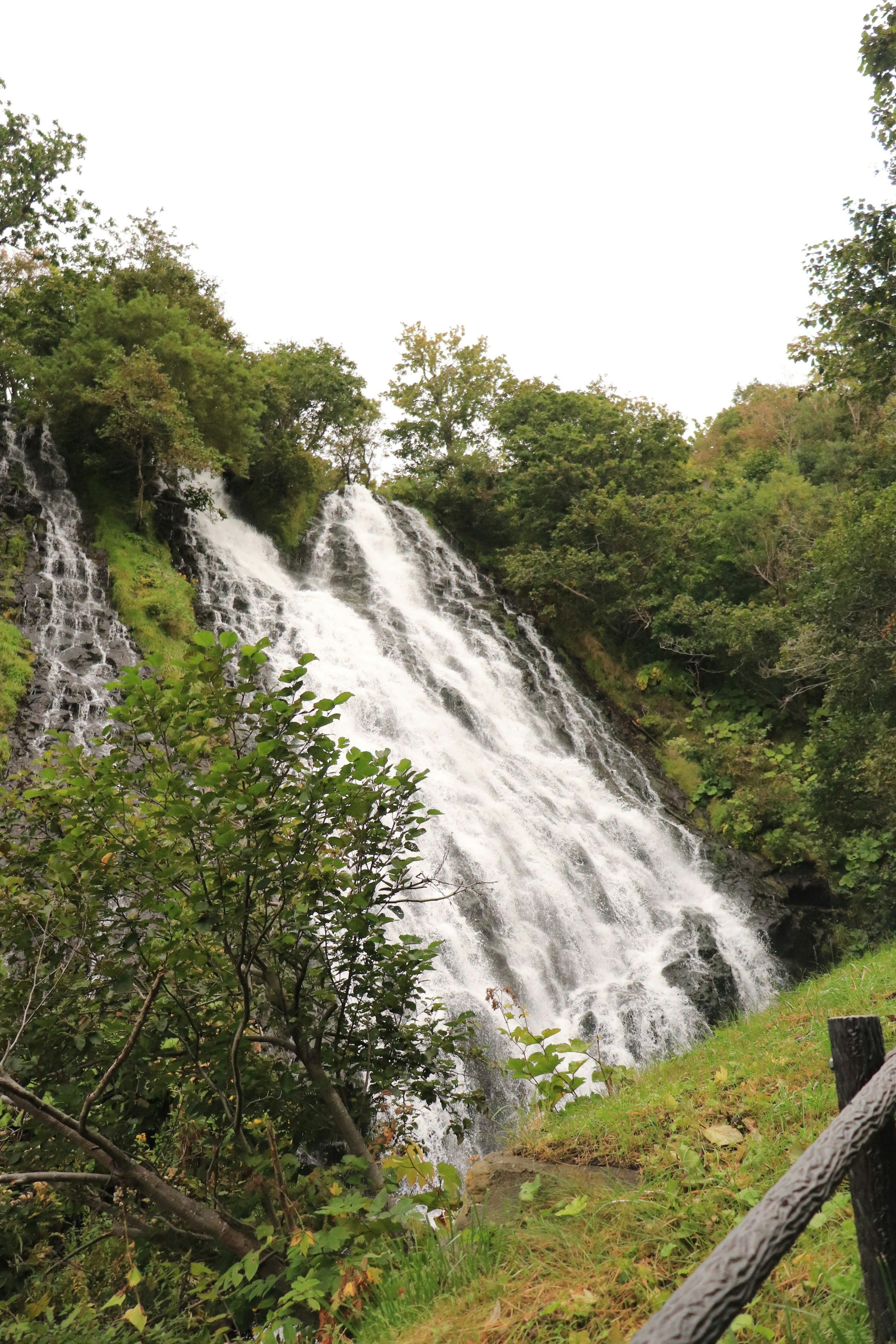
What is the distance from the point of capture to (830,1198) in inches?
59.1

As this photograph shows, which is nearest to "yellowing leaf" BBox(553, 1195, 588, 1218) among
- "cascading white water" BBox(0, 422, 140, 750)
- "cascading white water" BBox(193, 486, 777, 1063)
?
"cascading white water" BBox(193, 486, 777, 1063)

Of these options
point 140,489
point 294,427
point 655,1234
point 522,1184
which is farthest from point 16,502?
point 655,1234

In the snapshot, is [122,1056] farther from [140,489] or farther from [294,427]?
[294,427]

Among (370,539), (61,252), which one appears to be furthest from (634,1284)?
(61,252)

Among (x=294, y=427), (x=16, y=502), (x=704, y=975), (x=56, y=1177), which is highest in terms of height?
(x=294, y=427)

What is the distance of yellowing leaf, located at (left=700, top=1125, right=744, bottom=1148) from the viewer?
3.15 metres

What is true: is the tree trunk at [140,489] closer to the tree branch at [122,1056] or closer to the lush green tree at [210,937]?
the lush green tree at [210,937]

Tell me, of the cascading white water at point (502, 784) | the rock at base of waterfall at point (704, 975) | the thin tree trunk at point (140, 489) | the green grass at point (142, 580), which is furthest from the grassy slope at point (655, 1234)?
the thin tree trunk at point (140, 489)

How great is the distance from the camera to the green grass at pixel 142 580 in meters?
13.3

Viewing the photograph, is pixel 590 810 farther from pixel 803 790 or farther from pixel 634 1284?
pixel 634 1284

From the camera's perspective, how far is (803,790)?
1331 cm

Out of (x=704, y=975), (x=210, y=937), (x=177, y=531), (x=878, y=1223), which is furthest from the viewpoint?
(x=177, y=531)

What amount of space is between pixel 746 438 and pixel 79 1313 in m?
33.9

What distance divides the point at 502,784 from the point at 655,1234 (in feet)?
34.4
